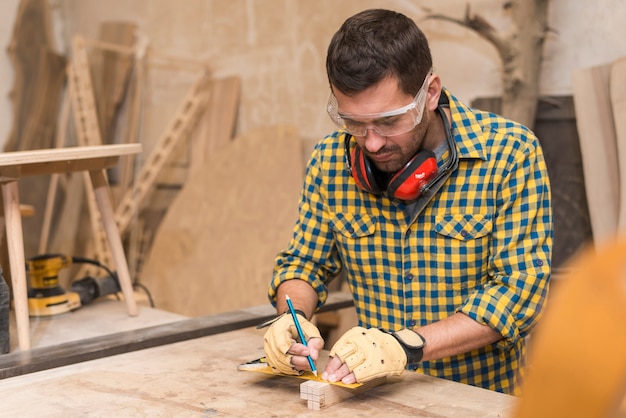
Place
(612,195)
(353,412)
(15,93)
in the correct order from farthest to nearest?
(15,93) < (612,195) < (353,412)

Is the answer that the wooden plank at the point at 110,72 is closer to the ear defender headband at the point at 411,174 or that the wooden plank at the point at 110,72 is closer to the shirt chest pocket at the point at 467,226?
the ear defender headband at the point at 411,174

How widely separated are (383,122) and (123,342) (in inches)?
44.5

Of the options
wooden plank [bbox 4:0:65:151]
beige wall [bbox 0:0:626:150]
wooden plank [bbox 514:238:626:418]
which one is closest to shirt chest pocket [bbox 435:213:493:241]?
beige wall [bbox 0:0:626:150]

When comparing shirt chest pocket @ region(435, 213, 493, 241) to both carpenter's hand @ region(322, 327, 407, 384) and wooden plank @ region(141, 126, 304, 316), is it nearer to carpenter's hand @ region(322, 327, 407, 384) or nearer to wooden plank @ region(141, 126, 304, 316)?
carpenter's hand @ region(322, 327, 407, 384)

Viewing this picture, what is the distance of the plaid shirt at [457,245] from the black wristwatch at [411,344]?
0.20m

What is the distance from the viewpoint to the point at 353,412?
1751 millimetres

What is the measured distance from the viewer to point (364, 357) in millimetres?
1797

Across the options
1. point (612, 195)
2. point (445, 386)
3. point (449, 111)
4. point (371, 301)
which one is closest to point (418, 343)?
point (445, 386)

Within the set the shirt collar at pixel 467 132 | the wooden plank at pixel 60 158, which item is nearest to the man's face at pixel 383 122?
the shirt collar at pixel 467 132

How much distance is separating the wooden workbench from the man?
0.27 ft

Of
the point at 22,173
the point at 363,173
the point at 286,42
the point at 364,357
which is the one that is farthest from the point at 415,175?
the point at 286,42

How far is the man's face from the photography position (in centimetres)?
204

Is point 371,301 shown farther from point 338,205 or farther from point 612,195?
point 612,195

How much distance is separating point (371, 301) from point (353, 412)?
713 mm
